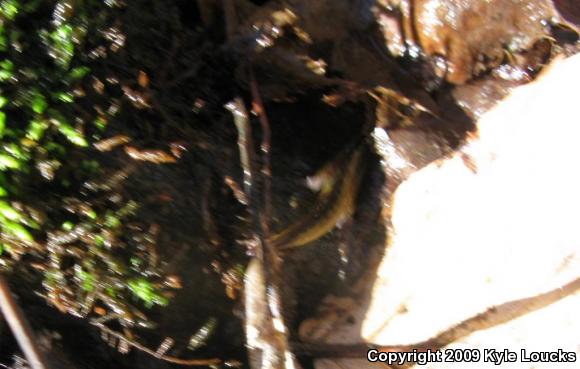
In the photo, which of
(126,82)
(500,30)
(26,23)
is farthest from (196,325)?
(500,30)

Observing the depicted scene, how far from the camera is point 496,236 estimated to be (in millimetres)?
2135

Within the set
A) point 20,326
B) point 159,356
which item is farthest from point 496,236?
point 20,326

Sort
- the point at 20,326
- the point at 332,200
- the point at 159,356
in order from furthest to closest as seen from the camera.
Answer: the point at 332,200 → the point at 159,356 → the point at 20,326

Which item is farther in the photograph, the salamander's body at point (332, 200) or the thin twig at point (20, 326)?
the salamander's body at point (332, 200)

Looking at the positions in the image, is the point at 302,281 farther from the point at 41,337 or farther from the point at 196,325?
the point at 41,337

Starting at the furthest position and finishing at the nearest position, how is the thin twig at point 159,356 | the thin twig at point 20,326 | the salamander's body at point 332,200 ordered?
1. the salamander's body at point 332,200
2. the thin twig at point 159,356
3. the thin twig at point 20,326

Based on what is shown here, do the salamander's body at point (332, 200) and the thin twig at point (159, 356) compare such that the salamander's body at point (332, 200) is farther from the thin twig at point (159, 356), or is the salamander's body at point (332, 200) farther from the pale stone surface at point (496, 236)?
the thin twig at point (159, 356)

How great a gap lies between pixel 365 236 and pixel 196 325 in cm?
70

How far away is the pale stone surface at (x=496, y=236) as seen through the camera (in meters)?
2.06

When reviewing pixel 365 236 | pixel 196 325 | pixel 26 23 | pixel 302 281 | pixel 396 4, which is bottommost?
pixel 196 325

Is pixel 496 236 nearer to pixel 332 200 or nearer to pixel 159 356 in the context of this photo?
pixel 332 200

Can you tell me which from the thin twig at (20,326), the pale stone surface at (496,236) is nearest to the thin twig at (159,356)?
the thin twig at (20,326)

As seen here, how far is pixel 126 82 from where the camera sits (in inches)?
81.0

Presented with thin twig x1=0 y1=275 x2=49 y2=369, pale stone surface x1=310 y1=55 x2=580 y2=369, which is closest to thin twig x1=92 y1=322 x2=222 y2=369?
thin twig x1=0 y1=275 x2=49 y2=369
